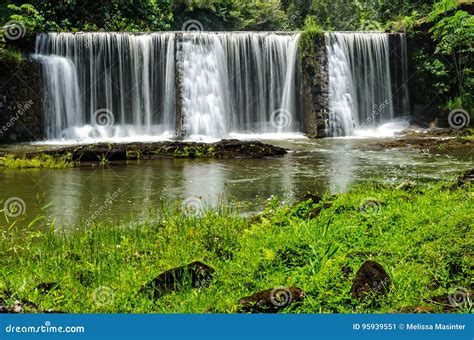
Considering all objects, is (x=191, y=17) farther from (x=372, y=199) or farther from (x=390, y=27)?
(x=372, y=199)

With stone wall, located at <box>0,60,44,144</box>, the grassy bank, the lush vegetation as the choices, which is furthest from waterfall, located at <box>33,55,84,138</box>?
the grassy bank

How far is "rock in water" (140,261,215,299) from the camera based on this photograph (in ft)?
14.3

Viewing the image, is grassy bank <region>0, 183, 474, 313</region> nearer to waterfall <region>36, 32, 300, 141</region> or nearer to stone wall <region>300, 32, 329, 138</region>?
stone wall <region>300, 32, 329, 138</region>

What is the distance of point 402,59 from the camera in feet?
83.3

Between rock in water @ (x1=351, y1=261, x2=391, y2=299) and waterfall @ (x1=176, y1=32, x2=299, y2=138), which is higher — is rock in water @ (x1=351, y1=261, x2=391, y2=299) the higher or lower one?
the lower one

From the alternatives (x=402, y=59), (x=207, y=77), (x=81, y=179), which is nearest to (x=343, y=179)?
(x=81, y=179)

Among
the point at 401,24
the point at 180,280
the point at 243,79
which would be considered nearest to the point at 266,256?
the point at 180,280

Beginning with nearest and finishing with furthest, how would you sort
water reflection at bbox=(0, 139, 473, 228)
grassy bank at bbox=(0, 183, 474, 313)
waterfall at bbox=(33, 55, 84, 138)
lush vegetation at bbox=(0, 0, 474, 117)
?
1. grassy bank at bbox=(0, 183, 474, 313)
2. water reflection at bbox=(0, 139, 473, 228)
3. waterfall at bbox=(33, 55, 84, 138)
4. lush vegetation at bbox=(0, 0, 474, 117)

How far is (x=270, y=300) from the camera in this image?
3832 mm

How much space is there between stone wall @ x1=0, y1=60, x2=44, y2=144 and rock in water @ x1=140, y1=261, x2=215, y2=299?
1648cm

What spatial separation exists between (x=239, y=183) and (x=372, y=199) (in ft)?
13.9

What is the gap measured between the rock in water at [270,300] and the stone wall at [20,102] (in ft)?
56.9

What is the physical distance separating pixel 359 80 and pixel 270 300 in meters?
21.9

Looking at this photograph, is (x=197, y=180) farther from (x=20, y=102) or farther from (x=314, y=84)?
(x=314, y=84)
